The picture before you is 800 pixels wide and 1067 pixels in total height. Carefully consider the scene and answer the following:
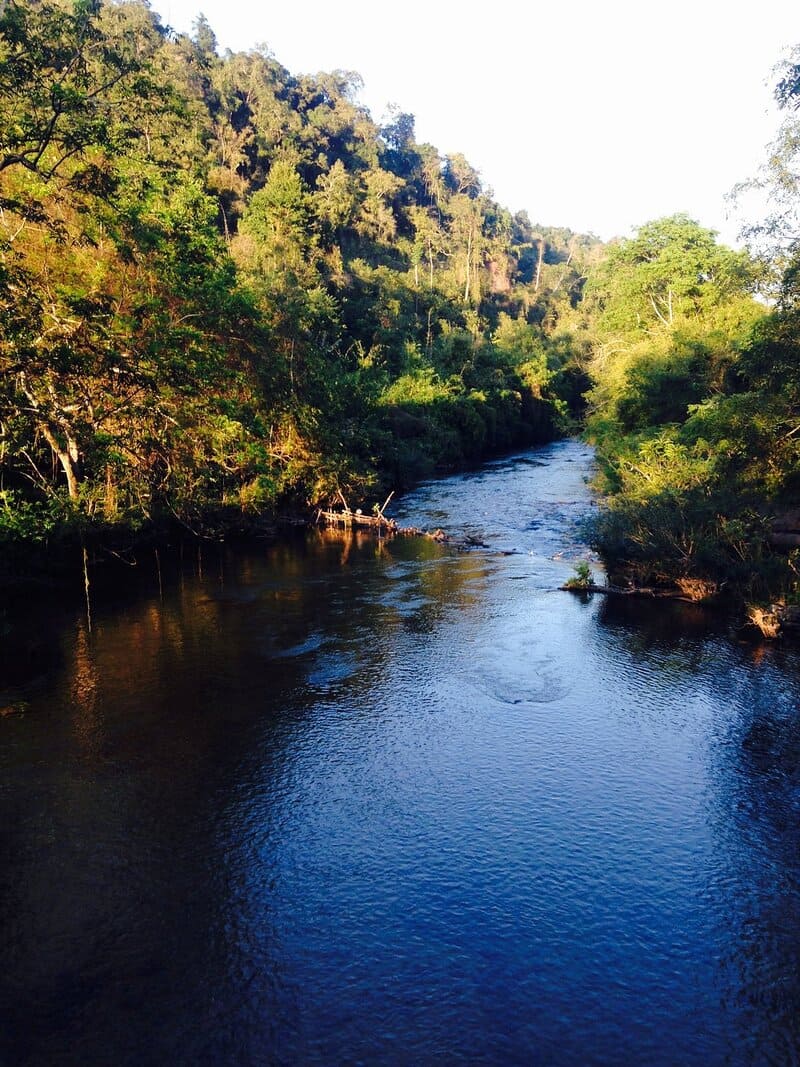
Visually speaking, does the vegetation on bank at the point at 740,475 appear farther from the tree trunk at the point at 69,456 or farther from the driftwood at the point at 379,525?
the tree trunk at the point at 69,456

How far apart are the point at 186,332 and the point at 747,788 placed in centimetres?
1774

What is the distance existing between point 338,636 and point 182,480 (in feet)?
29.7

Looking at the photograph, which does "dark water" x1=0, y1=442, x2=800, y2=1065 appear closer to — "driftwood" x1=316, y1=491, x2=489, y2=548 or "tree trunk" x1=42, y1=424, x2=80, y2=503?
"tree trunk" x1=42, y1=424, x2=80, y2=503

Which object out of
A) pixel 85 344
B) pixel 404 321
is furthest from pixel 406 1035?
pixel 404 321

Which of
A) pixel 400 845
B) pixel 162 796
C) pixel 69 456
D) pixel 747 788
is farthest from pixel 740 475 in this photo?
Result: pixel 69 456

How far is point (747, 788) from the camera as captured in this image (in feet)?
38.9

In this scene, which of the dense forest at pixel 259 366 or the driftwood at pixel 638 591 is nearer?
the dense forest at pixel 259 366

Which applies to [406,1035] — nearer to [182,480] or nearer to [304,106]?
[182,480]

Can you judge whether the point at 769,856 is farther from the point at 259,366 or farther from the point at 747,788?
the point at 259,366

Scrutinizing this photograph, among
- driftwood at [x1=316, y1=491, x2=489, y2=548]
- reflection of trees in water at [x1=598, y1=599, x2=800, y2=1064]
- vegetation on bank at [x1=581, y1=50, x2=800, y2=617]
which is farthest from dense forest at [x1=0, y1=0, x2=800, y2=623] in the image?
reflection of trees in water at [x1=598, y1=599, x2=800, y2=1064]

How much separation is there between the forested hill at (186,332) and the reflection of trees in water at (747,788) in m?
13.6

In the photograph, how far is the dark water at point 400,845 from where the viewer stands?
298 inches

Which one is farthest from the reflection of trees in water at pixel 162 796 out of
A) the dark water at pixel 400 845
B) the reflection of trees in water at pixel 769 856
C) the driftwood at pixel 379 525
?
the driftwood at pixel 379 525

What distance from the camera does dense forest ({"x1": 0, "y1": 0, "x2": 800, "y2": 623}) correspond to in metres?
16.2
